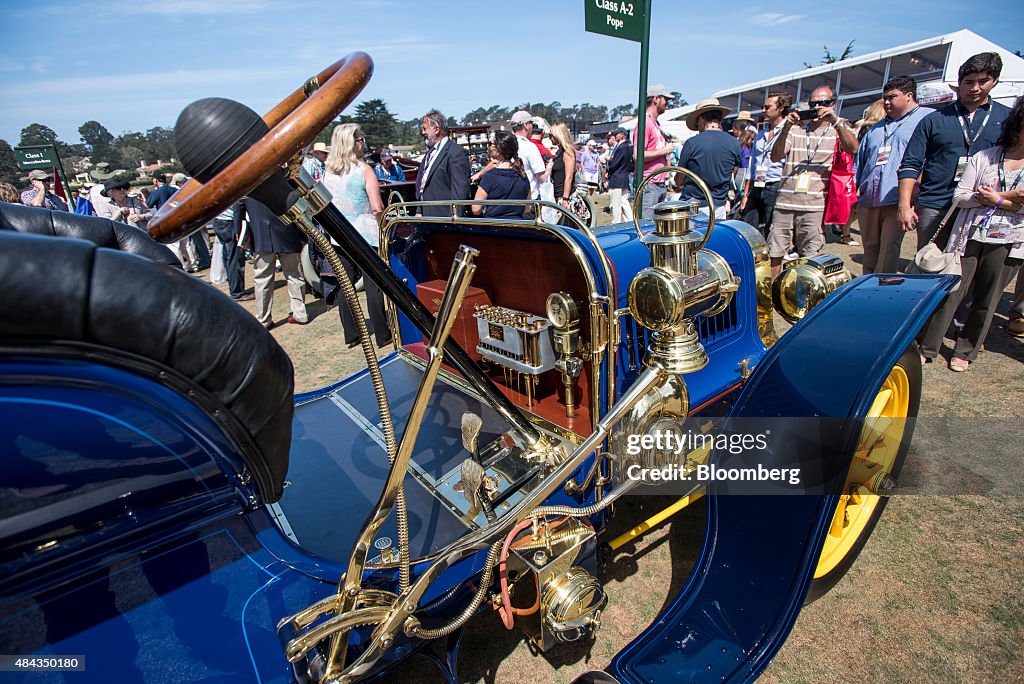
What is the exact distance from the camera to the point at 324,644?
126 centimetres

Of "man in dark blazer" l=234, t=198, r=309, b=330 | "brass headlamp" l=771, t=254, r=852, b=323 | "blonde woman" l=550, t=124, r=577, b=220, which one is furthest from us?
"blonde woman" l=550, t=124, r=577, b=220

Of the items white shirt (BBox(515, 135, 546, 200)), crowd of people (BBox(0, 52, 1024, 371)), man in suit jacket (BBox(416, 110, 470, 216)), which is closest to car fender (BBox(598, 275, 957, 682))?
crowd of people (BBox(0, 52, 1024, 371))

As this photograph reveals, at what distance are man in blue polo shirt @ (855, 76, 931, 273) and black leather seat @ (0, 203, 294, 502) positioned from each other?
5.03 metres

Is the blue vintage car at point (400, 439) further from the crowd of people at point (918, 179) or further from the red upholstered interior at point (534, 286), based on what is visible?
the crowd of people at point (918, 179)

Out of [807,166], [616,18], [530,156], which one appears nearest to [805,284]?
[616,18]

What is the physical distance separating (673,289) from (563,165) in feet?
21.2

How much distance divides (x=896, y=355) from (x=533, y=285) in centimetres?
133

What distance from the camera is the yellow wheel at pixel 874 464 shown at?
77.4 inches

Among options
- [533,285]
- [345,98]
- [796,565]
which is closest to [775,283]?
[533,285]

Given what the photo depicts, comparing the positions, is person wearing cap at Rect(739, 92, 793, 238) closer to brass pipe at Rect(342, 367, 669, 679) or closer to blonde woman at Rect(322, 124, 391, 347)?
blonde woman at Rect(322, 124, 391, 347)

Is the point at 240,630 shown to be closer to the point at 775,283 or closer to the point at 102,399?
the point at 102,399

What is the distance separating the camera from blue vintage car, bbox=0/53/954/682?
790mm

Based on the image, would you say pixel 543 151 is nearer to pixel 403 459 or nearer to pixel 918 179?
pixel 918 179

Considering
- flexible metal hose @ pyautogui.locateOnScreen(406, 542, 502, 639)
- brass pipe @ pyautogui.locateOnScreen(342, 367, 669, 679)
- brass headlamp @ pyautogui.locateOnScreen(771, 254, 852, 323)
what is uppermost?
brass headlamp @ pyautogui.locateOnScreen(771, 254, 852, 323)
